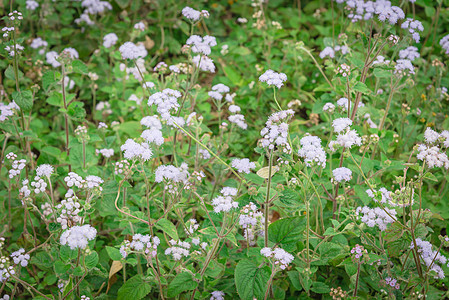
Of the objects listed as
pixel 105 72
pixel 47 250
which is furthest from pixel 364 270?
pixel 105 72

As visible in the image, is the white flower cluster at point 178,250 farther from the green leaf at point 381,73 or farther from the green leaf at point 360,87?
the green leaf at point 381,73

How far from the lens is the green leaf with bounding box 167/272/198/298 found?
8.75 ft

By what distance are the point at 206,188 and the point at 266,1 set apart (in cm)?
386

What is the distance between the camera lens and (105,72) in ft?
17.3

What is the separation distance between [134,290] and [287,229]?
3.49 ft

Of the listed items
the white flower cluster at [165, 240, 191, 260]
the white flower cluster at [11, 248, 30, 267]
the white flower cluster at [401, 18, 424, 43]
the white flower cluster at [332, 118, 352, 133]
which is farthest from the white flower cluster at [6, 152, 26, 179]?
the white flower cluster at [401, 18, 424, 43]

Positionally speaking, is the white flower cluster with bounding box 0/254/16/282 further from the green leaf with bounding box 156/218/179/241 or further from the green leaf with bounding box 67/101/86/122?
the green leaf with bounding box 67/101/86/122

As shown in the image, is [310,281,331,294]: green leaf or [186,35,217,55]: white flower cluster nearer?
[310,281,331,294]: green leaf

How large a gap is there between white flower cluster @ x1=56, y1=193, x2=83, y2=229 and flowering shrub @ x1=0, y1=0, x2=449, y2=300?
0.01 metres

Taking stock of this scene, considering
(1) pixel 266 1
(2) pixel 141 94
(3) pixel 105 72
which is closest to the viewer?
(2) pixel 141 94

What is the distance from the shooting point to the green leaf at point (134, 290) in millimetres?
2719

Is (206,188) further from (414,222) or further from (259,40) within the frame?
(259,40)

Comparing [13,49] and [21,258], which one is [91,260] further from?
[13,49]

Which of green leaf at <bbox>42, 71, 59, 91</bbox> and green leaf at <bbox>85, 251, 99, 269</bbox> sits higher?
green leaf at <bbox>42, 71, 59, 91</bbox>
